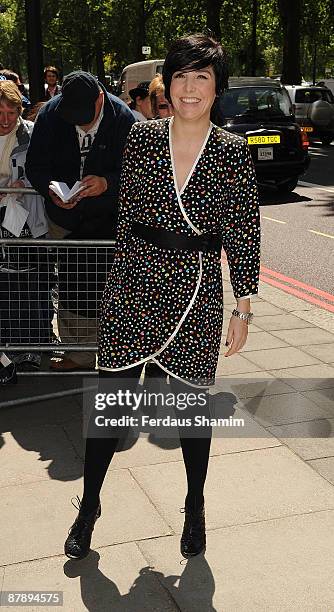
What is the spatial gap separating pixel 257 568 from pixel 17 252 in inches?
104

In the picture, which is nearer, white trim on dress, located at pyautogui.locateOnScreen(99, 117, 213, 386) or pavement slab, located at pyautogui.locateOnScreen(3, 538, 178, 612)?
pavement slab, located at pyautogui.locateOnScreen(3, 538, 178, 612)

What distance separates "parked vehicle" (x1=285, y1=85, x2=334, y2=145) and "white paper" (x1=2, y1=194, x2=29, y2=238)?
2050cm

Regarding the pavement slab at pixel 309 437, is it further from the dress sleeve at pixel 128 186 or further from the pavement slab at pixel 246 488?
the dress sleeve at pixel 128 186

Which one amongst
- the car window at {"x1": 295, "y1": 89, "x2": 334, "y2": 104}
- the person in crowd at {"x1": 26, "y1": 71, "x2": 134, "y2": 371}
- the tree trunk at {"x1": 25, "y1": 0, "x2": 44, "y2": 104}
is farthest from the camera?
the car window at {"x1": 295, "y1": 89, "x2": 334, "y2": 104}

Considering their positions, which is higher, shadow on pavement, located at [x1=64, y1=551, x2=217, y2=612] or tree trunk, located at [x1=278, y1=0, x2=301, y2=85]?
tree trunk, located at [x1=278, y1=0, x2=301, y2=85]

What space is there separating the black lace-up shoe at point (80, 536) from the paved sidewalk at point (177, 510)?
0.05 meters

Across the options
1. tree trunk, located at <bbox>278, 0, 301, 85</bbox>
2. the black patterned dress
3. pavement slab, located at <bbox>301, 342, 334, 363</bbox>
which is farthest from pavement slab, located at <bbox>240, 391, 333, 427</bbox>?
tree trunk, located at <bbox>278, 0, 301, 85</bbox>

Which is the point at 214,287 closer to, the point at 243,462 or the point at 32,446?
the point at 243,462

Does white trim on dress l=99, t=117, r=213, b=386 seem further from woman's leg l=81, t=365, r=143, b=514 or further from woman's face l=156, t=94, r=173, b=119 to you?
woman's face l=156, t=94, r=173, b=119

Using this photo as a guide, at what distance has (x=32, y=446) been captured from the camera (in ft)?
14.3

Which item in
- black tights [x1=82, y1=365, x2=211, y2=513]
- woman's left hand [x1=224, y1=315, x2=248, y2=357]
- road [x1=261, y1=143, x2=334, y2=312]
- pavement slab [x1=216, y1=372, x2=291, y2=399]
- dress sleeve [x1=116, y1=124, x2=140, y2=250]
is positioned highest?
dress sleeve [x1=116, y1=124, x2=140, y2=250]

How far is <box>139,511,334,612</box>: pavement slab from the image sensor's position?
3002mm

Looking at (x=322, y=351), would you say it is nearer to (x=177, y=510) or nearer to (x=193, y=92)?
(x=177, y=510)

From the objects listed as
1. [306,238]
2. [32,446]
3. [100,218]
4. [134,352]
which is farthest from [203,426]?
[306,238]
